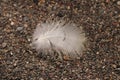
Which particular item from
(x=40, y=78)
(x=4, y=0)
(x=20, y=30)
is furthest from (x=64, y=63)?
(x=4, y=0)

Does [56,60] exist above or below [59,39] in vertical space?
below

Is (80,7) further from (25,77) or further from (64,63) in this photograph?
(25,77)

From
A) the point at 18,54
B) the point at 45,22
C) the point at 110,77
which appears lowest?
the point at 110,77

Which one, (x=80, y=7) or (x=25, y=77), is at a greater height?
(x=80, y=7)
